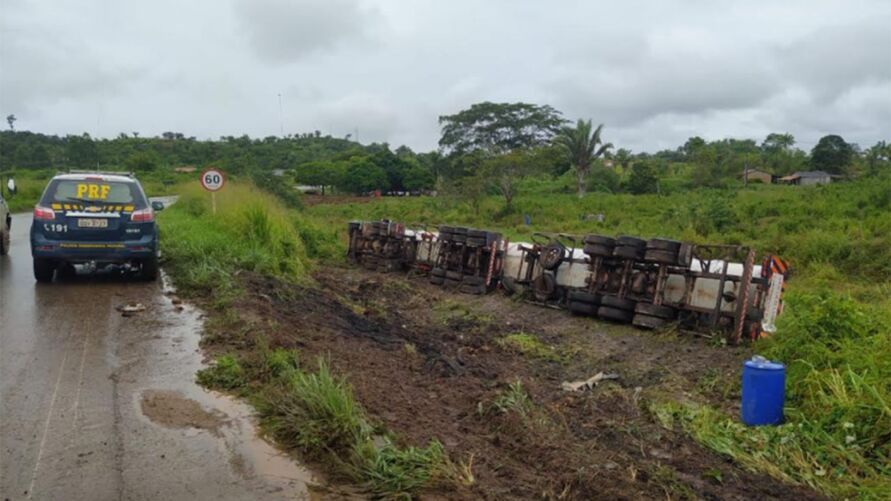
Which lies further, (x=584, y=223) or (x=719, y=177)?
(x=719, y=177)

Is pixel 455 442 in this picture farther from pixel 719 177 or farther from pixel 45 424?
pixel 719 177

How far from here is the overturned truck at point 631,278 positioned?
9.33m

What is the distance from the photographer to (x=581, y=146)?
45969 mm

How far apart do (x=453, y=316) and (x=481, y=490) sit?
790 centimetres

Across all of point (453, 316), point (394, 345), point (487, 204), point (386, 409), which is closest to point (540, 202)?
point (487, 204)

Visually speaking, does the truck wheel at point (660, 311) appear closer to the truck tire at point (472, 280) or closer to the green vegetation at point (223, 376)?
the truck tire at point (472, 280)

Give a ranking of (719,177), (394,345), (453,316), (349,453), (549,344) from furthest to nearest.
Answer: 1. (719,177)
2. (453,316)
3. (549,344)
4. (394,345)
5. (349,453)

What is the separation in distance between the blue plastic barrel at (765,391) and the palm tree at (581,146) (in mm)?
39782

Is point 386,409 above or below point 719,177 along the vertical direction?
below

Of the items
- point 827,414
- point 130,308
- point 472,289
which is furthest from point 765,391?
point 472,289

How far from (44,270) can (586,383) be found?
336 inches

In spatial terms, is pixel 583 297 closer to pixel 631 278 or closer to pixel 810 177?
pixel 631 278

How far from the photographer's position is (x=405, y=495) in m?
3.79

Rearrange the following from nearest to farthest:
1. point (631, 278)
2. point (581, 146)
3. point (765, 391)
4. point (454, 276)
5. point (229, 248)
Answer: point (765, 391) → point (631, 278) → point (229, 248) → point (454, 276) → point (581, 146)
